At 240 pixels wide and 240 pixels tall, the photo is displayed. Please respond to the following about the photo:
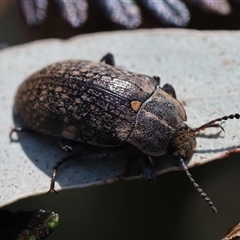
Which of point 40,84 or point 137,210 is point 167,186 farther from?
point 40,84

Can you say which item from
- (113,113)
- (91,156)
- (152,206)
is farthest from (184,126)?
(152,206)

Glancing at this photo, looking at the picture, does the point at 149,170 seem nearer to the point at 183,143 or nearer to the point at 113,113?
the point at 183,143

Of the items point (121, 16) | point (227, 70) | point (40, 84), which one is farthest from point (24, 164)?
point (227, 70)

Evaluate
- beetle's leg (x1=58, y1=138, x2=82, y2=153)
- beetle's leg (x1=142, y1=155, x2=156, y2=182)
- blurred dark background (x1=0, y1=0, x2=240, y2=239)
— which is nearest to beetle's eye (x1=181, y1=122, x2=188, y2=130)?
beetle's leg (x1=142, y1=155, x2=156, y2=182)

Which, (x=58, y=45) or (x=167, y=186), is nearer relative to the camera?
(x=167, y=186)

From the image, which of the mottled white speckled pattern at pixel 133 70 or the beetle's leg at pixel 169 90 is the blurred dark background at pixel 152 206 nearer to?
the mottled white speckled pattern at pixel 133 70

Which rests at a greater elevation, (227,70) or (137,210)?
(227,70)
